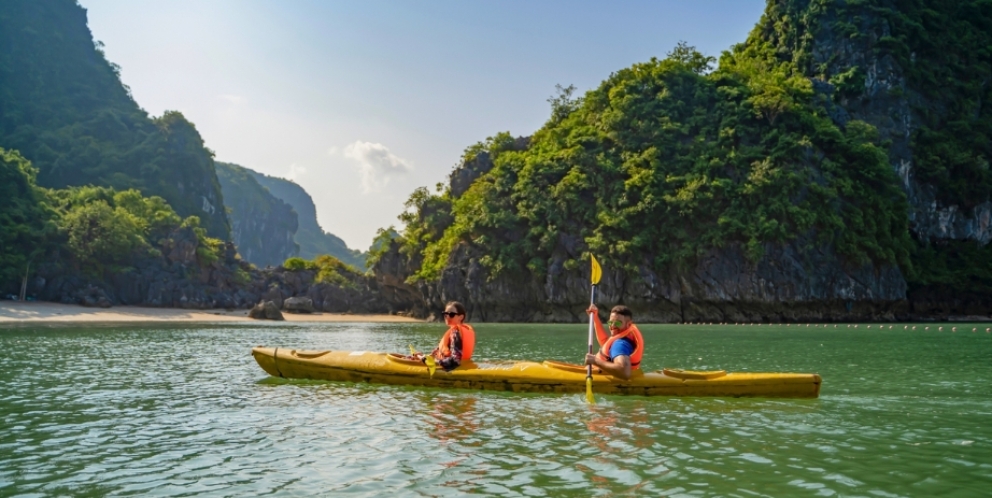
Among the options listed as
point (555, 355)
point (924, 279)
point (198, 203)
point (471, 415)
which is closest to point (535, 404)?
point (471, 415)

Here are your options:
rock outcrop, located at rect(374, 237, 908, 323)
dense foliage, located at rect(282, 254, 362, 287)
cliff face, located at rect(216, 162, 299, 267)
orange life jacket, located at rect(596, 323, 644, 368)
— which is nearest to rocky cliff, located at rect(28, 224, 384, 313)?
dense foliage, located at rect(282, 254, 362, 287)

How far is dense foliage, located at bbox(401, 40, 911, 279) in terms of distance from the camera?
50.4m

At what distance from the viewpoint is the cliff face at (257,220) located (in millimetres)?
174875

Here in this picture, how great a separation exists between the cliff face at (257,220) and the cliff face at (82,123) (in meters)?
65.1

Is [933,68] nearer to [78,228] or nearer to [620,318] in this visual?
[620,318]

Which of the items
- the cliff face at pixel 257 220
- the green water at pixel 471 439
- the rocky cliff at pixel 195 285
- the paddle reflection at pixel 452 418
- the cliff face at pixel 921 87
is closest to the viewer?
the green water at pixel 471 439

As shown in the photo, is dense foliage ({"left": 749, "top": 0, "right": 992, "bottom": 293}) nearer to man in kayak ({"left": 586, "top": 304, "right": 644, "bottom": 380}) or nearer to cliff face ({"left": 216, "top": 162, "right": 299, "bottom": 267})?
man in kayak ({"left": 586, "top": 304, "right": 644, "bottom": 380})

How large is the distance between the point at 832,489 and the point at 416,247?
61610mm

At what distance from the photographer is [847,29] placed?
195 ft

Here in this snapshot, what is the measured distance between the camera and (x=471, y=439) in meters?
8.16

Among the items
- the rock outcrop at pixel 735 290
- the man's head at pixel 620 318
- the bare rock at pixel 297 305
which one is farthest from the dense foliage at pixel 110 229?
the man's head at pixel 620 318

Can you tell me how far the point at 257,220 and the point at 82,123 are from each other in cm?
8988

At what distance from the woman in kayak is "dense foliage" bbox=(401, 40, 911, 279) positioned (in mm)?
39690

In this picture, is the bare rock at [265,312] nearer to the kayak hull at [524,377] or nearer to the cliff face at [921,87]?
the kayak hull at [524,377]
